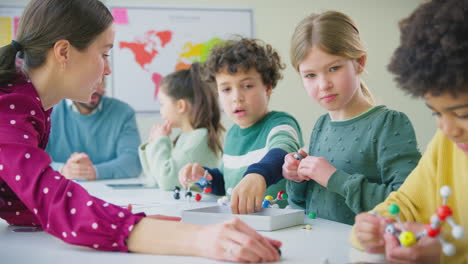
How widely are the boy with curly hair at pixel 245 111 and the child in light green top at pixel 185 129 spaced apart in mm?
366

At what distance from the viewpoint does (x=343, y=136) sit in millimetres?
1422

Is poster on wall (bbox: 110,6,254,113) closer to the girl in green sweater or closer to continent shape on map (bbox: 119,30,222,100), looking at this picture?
continent shape on map (bbox: 119,30,222,100)

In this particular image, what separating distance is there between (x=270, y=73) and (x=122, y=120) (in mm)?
1399

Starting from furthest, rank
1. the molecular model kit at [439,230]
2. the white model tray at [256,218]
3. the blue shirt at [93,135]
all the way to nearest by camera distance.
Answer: the blue shirt at [93,135] < the white model tray at [256,218] < the molecular model kit at [439,230]

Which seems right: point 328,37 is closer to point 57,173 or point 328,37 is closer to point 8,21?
point 57,173

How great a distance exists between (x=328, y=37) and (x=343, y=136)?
27 centimetres

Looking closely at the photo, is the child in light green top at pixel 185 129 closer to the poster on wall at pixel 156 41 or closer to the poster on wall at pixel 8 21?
the poster on wall at pixel 156 41

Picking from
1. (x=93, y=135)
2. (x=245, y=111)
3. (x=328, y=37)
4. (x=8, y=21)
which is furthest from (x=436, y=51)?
(x=8, y=21)

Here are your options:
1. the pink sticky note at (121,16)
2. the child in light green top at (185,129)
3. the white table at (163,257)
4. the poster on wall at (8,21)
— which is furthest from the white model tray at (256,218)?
the poster on wall at (8,21)

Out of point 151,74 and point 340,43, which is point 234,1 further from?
point 340,43

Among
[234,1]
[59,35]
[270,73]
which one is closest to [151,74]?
[234,1]

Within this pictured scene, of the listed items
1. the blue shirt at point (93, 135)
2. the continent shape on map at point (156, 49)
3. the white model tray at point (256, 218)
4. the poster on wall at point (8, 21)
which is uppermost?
the poster on wall at point (8, 21)

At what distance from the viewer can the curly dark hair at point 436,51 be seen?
29.0 inches

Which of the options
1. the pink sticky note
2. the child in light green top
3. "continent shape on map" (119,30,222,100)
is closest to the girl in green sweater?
the child in light green top
